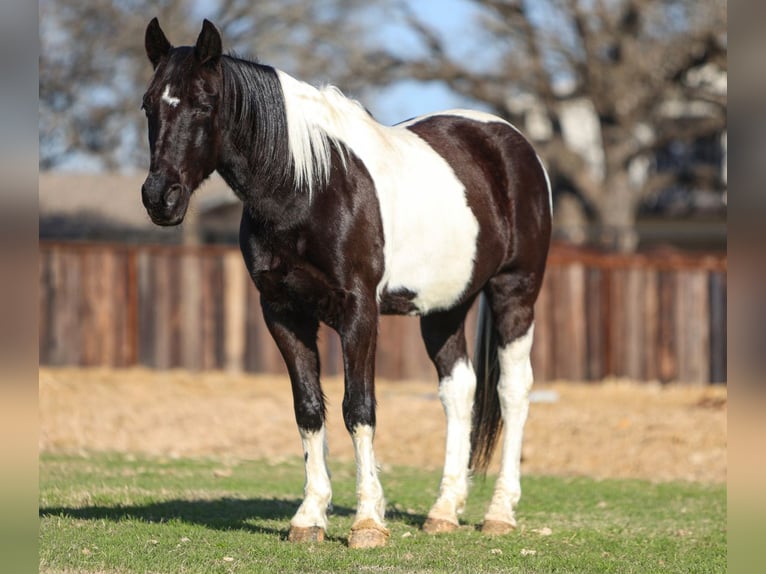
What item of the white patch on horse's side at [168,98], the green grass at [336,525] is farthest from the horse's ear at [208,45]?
the green grass at [336,525]

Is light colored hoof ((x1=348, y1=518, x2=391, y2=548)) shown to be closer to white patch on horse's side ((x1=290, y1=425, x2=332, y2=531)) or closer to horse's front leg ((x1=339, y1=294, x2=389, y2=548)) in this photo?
horse's front leg ((x1=339, y1=294, x2=389, y2=548))

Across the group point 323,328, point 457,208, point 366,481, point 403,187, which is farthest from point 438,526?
point 323,328

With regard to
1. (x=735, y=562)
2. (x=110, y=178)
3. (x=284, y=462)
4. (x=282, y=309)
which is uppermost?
(x=110, y=178)

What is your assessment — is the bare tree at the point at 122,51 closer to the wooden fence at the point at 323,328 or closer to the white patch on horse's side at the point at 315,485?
the wooden fence at the point at 323,328

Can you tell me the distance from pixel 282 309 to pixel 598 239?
18.2 m

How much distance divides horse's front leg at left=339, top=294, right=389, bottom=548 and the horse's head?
1.07m

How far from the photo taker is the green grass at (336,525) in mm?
5531

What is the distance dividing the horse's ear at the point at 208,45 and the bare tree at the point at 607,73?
2192cm

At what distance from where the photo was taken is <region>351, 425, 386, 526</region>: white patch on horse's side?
5.99 metres

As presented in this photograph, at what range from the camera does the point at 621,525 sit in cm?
737

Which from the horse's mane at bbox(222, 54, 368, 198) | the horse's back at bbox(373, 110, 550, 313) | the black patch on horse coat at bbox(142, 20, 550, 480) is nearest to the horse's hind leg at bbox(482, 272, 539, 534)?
the horse's back at bbox(373, 110, 550, 313)

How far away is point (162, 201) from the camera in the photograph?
5359mm

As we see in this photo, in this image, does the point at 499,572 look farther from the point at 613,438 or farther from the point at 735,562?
the point at 613,438

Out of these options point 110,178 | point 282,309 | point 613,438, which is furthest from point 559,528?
point 110,178
